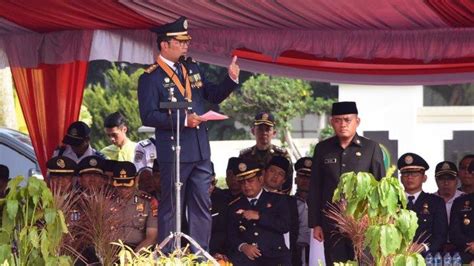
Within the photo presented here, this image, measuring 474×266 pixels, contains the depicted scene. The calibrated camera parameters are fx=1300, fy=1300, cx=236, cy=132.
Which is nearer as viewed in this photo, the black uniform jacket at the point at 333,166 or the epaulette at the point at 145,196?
the black uniform jacket at the point at 333,166

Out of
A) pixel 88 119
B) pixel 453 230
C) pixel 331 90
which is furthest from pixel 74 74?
pixel 331 90

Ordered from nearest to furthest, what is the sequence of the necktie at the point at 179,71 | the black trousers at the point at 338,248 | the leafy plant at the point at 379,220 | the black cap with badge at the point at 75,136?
the leafy plant at the point at 379,220 → the necktie at the point at 179,71 → the black trousers at the point at 338,248 → the black cap with badge at the point at 75,136

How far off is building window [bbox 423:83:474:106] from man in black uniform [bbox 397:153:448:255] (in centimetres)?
1734

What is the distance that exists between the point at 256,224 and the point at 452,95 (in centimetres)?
1882

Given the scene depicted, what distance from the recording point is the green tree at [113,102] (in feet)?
85.0

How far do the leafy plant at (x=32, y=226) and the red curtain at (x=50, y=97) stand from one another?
11.5ft

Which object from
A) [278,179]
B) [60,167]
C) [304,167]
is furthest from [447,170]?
[60,167]

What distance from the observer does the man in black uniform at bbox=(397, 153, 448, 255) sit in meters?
9.26

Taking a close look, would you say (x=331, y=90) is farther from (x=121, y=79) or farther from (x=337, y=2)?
(x=337, y=2)

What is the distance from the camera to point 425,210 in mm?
9375

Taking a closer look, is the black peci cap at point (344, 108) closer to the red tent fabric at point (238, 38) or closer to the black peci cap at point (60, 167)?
the red tent fabric at point (238, 38)

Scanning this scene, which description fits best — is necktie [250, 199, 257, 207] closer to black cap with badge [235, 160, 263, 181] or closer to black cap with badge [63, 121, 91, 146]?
black cap with badge [235, 160, 263, 181]

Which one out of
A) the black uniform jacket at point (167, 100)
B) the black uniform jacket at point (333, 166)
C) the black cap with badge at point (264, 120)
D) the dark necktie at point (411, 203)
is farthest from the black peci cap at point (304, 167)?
the black uniform jacket at point (167, 100)

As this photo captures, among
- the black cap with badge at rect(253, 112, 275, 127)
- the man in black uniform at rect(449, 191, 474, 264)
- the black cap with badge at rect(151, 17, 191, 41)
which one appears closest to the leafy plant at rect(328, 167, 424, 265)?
the black cap with badge at rect(151, 17, 191, 41)
